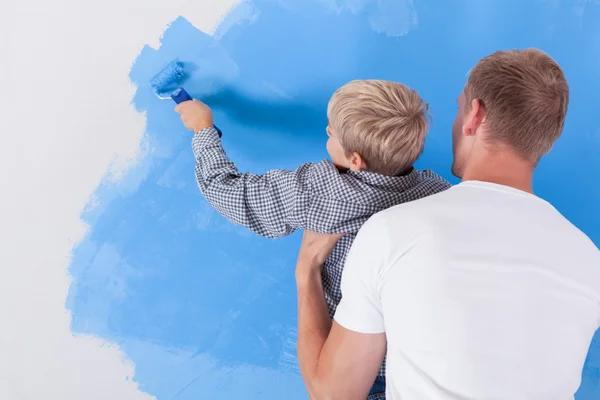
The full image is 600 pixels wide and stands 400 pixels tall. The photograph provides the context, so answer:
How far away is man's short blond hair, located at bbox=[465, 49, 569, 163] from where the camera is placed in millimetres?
751

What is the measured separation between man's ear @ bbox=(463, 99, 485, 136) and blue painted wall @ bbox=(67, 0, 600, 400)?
0.41 meters

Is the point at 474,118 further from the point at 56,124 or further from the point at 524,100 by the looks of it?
the point at 56,124

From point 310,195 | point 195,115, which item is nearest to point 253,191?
point 310,195

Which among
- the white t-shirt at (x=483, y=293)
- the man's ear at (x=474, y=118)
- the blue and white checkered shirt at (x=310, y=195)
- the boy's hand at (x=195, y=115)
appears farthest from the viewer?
the boy's hand at (x=195, y=115)

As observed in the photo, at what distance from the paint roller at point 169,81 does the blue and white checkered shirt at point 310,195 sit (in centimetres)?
12

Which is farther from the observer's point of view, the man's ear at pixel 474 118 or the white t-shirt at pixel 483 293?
the man's ear at pixel 474 118

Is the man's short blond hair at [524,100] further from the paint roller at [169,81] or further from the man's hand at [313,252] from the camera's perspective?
the paint roller at [169,81]

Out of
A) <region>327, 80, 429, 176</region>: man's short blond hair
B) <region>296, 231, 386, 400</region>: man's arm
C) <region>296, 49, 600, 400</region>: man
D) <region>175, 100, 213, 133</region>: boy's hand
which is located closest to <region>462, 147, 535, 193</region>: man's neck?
<region>296, 49, 600, 400</region>: man

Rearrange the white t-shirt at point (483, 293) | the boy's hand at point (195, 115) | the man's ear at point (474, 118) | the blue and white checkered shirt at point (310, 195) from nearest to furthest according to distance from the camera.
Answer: the white t-shirt at point (483, 293) < the man's ear at point (474, 118) < the blue and white checkered shirt at point (310, 195) < the boy's hand at point (195, 115)

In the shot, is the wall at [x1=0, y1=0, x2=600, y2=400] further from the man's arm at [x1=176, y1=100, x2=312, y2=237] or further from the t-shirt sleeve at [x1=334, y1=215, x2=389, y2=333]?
the t-shirt sleeve at [x1=334, y1=215, x2=389, y2=333]

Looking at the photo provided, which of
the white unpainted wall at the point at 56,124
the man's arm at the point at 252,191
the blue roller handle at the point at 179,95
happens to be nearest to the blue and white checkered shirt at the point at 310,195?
the man's arm at the point at 252,191

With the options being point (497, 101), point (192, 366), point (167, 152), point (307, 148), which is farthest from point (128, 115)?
point (497, 101)

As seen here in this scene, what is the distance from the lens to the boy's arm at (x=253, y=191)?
0.92m

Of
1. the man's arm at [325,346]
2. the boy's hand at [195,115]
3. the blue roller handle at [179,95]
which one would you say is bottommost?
the man's arm at [325,346]
